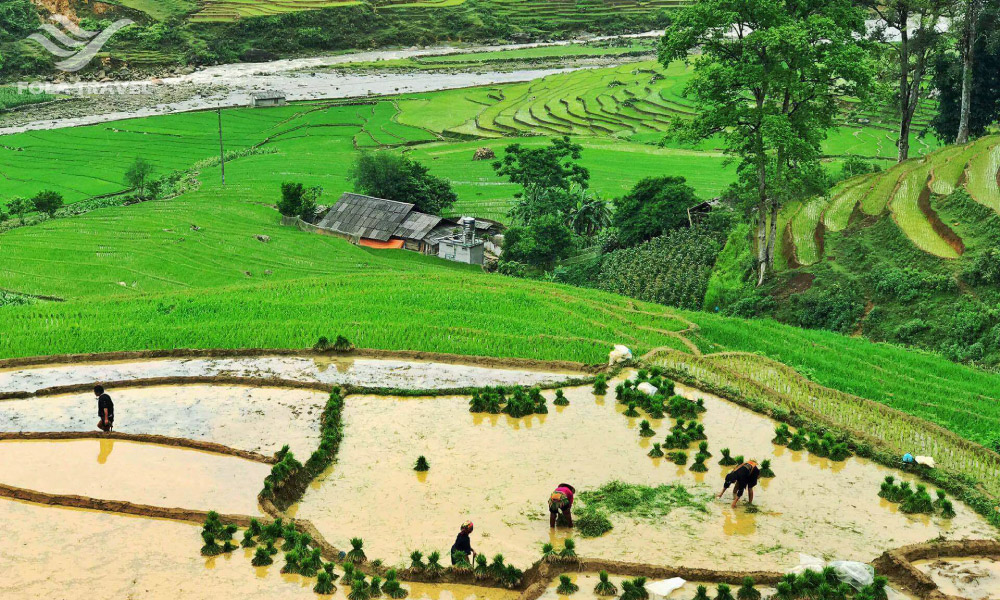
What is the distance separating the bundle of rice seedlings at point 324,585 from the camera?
1083 centimetres

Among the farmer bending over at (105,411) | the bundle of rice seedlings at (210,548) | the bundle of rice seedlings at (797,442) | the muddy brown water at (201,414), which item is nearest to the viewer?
the bundle of rice seedlings at (210,548)

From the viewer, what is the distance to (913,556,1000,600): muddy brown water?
10844 millimetres

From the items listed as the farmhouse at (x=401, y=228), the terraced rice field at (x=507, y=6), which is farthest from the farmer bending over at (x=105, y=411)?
the terraced rice field at (x=507, y=6)

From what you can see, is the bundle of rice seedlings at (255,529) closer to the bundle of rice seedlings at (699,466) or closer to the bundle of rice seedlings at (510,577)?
the bundle of rice seedlings at (510,577)

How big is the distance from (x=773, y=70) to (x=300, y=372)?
1450 cm

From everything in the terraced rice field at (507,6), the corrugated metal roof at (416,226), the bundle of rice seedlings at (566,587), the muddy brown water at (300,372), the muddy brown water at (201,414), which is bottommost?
the bundle of rice seedlings at (566,587)

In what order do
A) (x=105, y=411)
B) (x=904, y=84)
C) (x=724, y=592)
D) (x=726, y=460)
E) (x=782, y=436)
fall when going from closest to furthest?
(x=724, y=592) → (x=726, y=460) → (x=105, y=411) → (x=782, y=436) → (x=904, y=84)

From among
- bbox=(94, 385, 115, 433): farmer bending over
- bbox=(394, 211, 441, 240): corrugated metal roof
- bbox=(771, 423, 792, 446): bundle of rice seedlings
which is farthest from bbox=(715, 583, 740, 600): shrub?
bbox=(394, 211, 441, 240): corrugated metal roof

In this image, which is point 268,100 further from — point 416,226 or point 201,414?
point 201,414

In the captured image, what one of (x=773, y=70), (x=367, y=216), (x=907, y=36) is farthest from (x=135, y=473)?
(x=907, y=36)

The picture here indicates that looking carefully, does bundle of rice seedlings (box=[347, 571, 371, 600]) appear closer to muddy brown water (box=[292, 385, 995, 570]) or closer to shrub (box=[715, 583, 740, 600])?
muddy brown water (box=[292, 385, 995, 570])

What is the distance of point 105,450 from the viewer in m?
14.5

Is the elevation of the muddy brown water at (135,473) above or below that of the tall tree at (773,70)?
below

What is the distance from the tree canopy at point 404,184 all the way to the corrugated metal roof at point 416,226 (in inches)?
67.9
